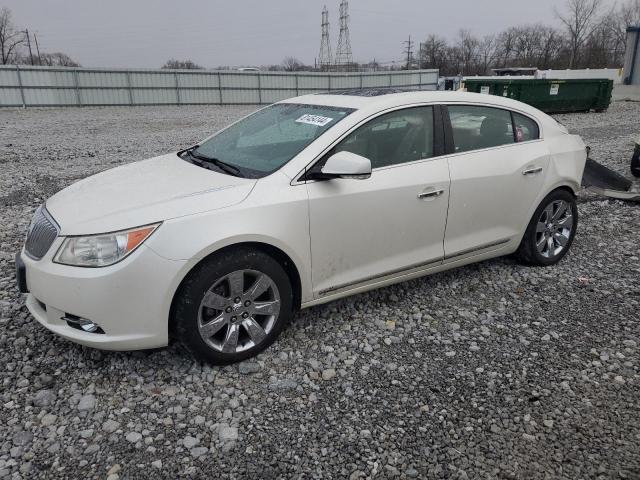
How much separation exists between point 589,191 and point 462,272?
3844mm

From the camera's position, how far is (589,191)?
725cm

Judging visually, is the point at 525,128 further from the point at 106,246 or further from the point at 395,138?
the point at 106,246

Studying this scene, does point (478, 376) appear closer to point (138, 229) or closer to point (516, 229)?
point (516, 229)

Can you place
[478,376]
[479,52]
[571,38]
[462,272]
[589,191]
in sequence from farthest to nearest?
1. [479,52]
2. [571,38]
3. [589,191]
4. [462,272]
5. [478,376]

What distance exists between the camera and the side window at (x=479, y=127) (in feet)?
12.9

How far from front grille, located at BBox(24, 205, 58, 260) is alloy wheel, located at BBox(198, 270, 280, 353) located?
95cm

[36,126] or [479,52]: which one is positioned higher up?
[479,52]

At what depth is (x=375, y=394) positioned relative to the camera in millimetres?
2904

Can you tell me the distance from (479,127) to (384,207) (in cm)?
127

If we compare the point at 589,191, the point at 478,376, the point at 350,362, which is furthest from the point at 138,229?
the point at 589,191

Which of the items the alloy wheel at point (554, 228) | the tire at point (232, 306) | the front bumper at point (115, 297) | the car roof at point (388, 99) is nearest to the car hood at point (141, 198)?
the front bumper at point (115, 297)

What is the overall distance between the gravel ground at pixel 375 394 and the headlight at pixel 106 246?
30.3 inches

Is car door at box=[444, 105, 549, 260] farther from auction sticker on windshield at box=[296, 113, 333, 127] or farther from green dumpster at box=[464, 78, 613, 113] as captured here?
green dumpster at box=[464, 78, 613, 113]

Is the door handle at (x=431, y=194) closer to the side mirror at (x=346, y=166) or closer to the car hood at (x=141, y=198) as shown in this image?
the side mirror at (x=346, y=166)
